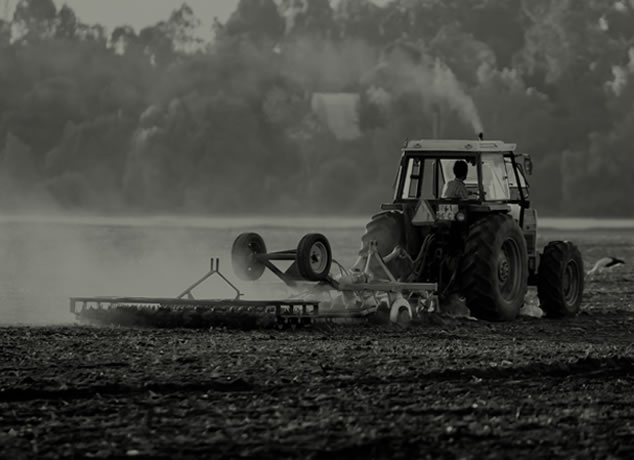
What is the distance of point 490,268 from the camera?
18656 mm

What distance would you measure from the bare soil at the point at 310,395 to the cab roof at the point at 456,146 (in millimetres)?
Result: 3856

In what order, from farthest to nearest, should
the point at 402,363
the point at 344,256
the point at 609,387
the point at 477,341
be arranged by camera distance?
the point at 344,256 → the point at 477,341 → the point at 402,363 → the point at 609,387

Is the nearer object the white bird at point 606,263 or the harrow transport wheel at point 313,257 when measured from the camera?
the harrow transport wheel at point 313,257

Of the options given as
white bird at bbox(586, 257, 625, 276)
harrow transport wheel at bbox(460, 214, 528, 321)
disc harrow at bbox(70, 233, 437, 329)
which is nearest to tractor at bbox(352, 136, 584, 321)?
harrow transport wheel at bbox(460, 214, 528, 321)

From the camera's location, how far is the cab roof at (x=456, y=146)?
19984 mm

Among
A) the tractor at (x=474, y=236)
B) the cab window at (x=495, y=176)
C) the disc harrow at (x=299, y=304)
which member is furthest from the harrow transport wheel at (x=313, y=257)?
the cab window at (x=495, y=176)

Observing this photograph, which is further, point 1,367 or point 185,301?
point 185,301

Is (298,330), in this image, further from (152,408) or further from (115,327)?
(152,408)

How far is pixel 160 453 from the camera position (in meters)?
9.30

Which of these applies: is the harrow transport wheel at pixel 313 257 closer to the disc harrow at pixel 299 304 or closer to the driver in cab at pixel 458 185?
the disc harrow at pixel 299 304

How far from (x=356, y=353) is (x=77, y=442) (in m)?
5.02

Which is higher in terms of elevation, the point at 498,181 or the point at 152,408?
the point at 498,181

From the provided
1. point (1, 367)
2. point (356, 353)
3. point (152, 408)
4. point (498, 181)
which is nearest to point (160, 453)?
point (152, 408)

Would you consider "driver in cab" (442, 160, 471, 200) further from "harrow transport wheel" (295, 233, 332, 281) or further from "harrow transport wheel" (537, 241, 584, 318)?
Answer: "harrow transport wheel" (295, 233, 332, 281)
